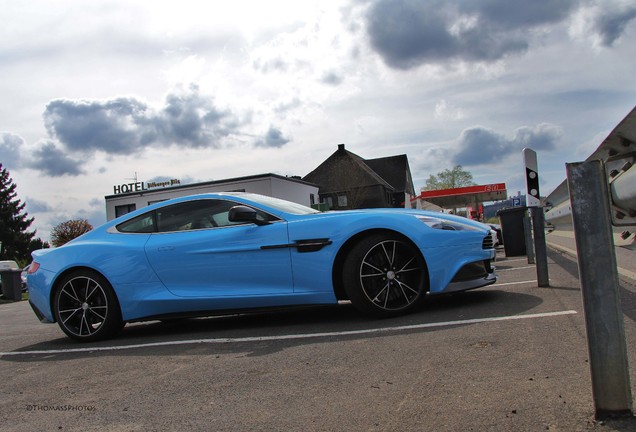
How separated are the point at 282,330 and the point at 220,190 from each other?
32351 millimetres

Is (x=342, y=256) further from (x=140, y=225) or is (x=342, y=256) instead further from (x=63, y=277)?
(x=63, y=277)

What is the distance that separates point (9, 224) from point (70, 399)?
66652mm

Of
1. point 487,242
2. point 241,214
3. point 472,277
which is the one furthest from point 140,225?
point 487,242

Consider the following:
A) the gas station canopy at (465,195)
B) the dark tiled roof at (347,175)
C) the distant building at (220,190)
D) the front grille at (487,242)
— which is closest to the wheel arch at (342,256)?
the front grille at (487,242)

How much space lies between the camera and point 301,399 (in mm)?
3016

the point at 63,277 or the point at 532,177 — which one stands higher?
the point at 532,177

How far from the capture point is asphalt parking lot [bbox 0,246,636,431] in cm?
265

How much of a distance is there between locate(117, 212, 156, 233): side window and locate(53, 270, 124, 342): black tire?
0.57m

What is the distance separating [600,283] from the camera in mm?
2232

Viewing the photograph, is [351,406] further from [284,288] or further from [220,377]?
[284,288]

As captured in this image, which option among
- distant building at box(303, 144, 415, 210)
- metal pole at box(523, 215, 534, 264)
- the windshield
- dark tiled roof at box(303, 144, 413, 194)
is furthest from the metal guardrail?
dark tiled roof at box(303, 144, 413, 194)

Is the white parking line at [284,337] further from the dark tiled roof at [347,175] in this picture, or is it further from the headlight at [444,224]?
the dark tiled roof at [347,175]

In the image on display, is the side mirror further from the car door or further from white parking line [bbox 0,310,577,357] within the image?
white parking line [bbox 0,310,577,357]

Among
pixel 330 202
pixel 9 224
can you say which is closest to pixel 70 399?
pixel 330 202
